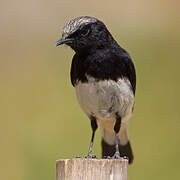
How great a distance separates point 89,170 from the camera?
4574 millimetres

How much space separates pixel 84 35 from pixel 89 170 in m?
1.90

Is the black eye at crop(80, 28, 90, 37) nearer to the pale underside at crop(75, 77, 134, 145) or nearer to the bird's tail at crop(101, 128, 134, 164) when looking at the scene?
the pale underside at crop(75, 77, 134, 145)

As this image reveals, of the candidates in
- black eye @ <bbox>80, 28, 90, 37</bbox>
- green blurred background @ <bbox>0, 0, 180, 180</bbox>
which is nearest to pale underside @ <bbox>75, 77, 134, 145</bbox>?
black eye @ <bbox>80, 28, 90, 37</bbox>

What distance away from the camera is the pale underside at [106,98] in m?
5.94

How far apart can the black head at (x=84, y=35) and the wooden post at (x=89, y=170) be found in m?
1.67

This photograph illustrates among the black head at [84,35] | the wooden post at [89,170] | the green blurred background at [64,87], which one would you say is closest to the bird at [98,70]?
the black head at [84,35]

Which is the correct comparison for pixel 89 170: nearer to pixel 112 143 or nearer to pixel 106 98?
pixel 106 98

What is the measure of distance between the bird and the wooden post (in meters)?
1.22

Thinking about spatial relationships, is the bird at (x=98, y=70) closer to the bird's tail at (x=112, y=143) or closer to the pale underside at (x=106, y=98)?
the pale underside at (x=106, y=98)

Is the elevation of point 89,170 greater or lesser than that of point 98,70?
lesser

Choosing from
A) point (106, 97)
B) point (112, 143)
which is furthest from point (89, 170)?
point (112, 143)

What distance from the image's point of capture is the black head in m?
5.89

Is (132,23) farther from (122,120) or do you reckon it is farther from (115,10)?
(122,120)

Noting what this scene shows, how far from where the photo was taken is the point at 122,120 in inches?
256
